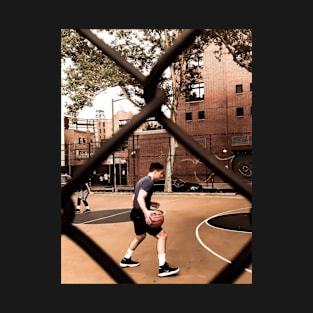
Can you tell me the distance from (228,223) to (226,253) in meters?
1.51

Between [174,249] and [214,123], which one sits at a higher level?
[214,123]

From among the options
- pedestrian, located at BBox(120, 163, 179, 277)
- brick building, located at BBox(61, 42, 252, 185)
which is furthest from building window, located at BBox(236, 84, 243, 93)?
pedestrian, located at BBox(120, 163, 179, 277)

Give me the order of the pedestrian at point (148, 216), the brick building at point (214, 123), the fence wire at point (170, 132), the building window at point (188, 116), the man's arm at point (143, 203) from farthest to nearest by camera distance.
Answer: the building window at point (188, 116)
the brick building at point (214, 123)
the pedestrian at point (148, 216)
the man's arm at point (143, 203)
the fence wire at point (170, 132)

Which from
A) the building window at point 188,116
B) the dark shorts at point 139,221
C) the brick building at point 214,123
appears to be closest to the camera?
the dark shorts at point 139,221

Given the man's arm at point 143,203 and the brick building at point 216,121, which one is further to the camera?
the brick building at point 216,121

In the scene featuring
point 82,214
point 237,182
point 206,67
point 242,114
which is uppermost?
point 206,67

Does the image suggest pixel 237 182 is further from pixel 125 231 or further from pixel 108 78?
pixel 108 78

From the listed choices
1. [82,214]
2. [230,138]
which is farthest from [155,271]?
[230,138]

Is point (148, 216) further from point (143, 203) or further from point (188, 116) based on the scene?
point (188, 116)

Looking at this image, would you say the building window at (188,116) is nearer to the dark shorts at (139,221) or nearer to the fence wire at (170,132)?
the dark shorts at (139,221)

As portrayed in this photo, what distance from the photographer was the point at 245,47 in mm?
5906

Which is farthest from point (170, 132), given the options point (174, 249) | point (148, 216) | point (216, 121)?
point (216, 121)

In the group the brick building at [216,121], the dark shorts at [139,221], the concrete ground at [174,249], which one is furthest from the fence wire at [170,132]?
the brick building at [216,121]

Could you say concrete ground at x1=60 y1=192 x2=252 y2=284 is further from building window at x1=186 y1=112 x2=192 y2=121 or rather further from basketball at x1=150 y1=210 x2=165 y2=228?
building window at x1=186 y1=112 x2=192 y2=121
